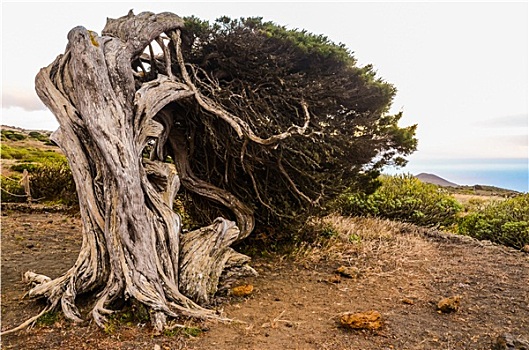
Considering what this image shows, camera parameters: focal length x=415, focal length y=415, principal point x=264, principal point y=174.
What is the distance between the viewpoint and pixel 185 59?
19.1 ft

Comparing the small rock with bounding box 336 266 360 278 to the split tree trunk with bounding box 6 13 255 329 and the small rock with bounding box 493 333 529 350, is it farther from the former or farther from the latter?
the small rock with bounding box 493 333 529 350

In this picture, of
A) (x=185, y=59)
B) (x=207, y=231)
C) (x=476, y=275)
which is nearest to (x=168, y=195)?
(x=207, y=231)

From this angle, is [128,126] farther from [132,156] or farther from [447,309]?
[447,309]

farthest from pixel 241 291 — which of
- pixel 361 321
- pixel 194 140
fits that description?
pixel 194 140

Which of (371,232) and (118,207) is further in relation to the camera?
(371,232)

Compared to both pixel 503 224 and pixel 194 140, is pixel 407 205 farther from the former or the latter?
pixel 194 140

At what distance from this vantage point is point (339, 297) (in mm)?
4621

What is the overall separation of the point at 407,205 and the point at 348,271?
516cm

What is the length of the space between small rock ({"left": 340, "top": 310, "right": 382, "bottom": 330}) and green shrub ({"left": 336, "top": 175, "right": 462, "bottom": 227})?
20.0ft

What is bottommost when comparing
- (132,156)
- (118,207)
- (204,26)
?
(118,207)

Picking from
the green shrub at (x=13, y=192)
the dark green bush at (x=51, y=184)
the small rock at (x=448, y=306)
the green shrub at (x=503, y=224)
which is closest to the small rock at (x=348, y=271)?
the small rock at (x=448, y=306)

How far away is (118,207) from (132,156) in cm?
52

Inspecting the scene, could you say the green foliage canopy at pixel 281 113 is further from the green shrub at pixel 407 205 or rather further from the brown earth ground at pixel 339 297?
the green shrub at pixel 407 205

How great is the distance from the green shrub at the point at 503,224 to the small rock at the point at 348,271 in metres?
4.37
